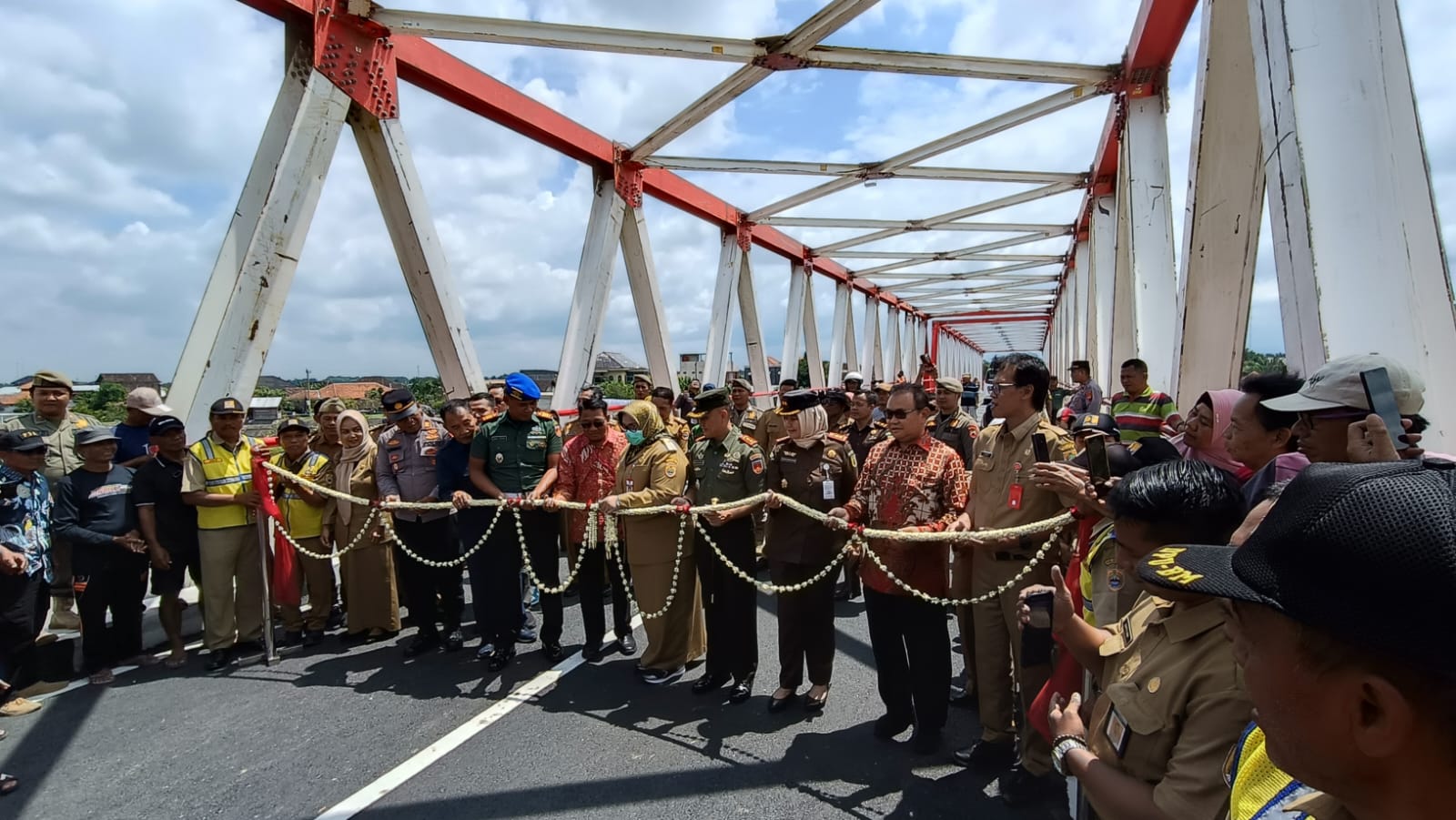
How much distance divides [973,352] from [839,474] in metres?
52.5

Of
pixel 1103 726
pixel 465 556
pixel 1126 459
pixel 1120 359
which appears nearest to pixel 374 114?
pixel 465 556

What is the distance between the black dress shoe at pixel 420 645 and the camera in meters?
4.90

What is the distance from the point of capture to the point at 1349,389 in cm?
200

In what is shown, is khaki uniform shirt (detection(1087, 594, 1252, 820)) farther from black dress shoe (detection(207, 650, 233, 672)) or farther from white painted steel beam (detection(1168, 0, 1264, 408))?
black dress shoe (detection(207, 650, 233, 672))

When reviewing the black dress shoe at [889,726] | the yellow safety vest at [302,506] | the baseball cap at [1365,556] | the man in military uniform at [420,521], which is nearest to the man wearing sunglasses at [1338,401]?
the baseball cap at [1365,556]

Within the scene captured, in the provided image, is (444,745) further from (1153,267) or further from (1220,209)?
(1153,267)

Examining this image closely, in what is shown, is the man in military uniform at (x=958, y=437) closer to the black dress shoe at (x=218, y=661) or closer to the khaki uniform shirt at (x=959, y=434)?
the khaki uniform shirt at (x=959, y=434)

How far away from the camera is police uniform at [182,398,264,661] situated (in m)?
4.77

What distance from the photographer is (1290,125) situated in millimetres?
2631

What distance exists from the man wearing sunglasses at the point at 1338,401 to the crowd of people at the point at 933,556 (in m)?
0.01

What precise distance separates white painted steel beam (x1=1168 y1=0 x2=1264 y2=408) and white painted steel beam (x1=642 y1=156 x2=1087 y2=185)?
17.5ft

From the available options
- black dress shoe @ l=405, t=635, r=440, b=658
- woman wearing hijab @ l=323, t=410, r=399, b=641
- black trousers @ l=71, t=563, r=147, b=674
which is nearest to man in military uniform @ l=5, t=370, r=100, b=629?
black trousers @ l=71, t=563, r=147, b=674

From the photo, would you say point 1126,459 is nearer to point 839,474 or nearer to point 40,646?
point 839,474

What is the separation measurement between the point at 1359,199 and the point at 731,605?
3.51 m
